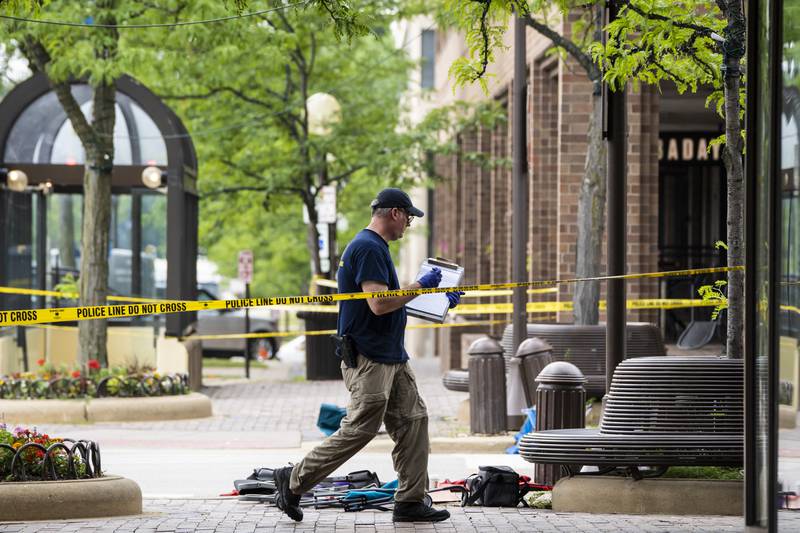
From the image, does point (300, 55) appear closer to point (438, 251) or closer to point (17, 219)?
point (17, 219)

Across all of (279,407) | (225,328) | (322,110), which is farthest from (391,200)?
(225,328)

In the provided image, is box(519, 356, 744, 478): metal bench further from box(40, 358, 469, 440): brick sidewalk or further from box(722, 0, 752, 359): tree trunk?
box(40, 358, 469, 440): brick sidewalk

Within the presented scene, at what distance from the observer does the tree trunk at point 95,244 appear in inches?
705

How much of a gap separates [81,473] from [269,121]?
19189 mm

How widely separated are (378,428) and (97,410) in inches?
335

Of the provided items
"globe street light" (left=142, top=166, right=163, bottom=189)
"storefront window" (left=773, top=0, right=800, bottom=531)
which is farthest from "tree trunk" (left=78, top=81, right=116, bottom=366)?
"storefront window" (left=773, top=0, right=800, bottom=531)

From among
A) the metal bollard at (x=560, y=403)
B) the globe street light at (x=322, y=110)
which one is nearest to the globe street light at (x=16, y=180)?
the globe street light at (x=322, y=110)

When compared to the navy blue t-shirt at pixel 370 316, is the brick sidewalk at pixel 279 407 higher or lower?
lower

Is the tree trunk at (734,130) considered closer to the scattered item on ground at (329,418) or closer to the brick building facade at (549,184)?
the brick building facade at (549,184)

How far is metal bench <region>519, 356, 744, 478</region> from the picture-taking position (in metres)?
8.37

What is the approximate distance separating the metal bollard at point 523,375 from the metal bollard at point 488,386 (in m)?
0.19

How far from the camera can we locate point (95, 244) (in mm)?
17953

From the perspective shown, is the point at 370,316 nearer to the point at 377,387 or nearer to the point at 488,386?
the point at 377,387

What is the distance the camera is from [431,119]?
85.6 ft
